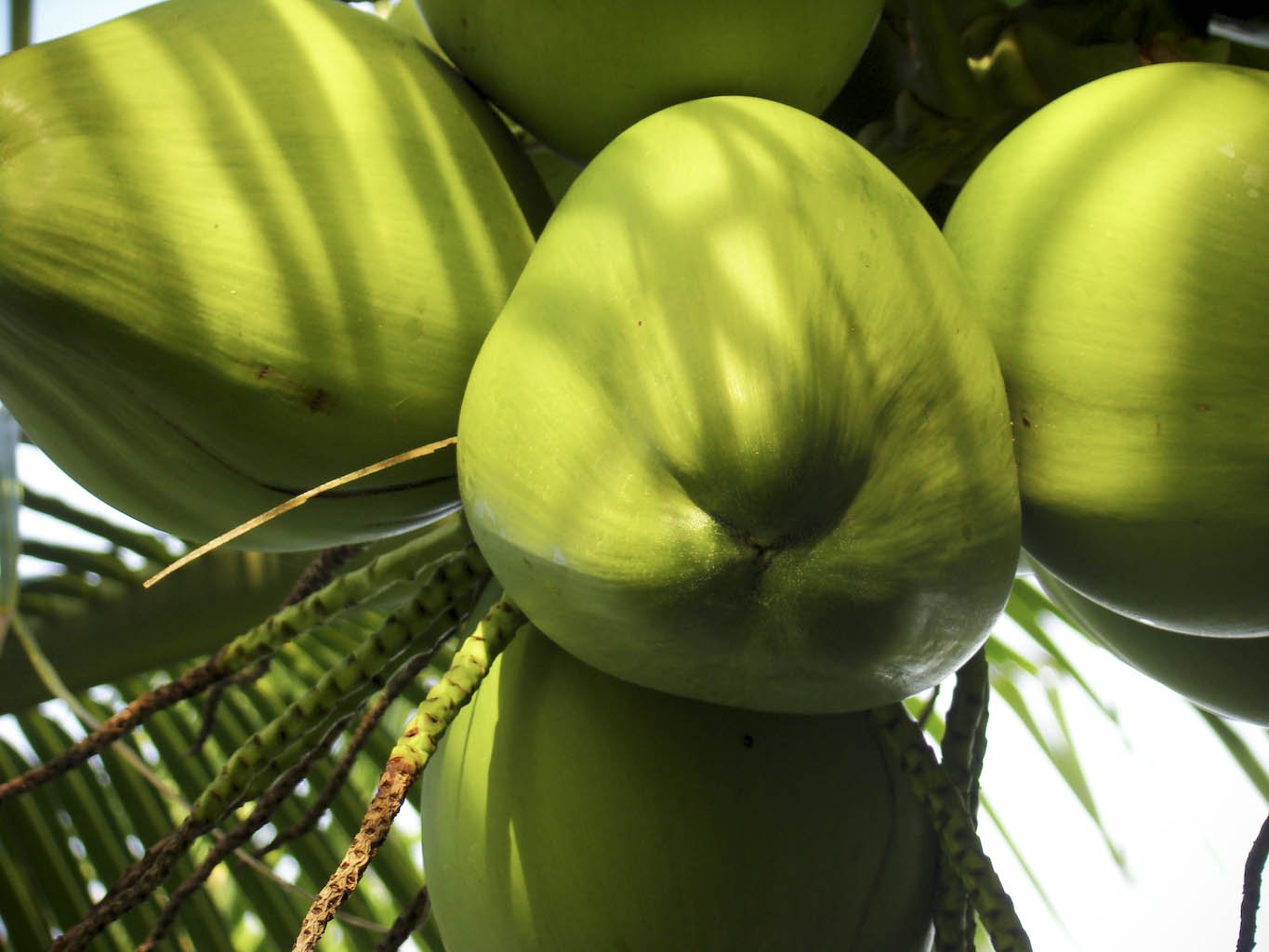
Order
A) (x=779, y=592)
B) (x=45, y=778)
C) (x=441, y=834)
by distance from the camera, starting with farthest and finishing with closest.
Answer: (x=441, y=834) < (x=45, y=778) < (x=779, y=592)

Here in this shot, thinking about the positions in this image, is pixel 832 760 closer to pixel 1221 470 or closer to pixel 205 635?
pixel 1221 470

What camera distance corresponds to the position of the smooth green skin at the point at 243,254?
66cm

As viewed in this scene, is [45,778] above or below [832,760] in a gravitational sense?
above

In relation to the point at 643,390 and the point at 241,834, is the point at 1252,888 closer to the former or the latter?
the point at 643,390

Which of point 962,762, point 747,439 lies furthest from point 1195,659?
point 747,439

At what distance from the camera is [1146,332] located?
26.3 inches

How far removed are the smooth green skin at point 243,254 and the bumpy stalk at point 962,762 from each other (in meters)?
0.37

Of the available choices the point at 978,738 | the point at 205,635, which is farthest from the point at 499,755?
the point at 205,635

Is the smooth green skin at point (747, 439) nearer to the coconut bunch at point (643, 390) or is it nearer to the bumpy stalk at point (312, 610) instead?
the coconut bunch at point (643, 390)

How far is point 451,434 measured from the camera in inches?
29.9

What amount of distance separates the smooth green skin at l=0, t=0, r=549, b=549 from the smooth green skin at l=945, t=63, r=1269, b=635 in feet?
0.96

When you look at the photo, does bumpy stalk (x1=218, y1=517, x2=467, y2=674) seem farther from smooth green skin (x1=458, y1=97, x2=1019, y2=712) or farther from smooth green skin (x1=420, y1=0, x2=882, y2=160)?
smooth green skin (x1=420, y1=0, x2=882, y2=160)

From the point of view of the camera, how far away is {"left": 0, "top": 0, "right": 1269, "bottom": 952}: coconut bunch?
60 centimetres

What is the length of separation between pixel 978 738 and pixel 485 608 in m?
0.35
